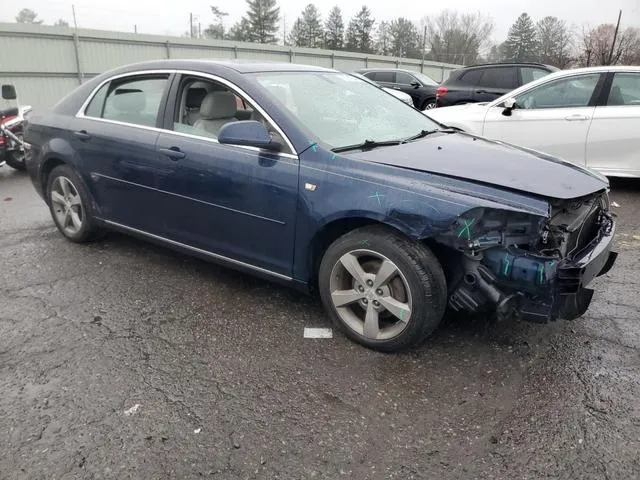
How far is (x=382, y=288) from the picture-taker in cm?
305

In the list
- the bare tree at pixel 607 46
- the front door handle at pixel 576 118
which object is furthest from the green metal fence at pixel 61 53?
the bare tree at pixel 607 46

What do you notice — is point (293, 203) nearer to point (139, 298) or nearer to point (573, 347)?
point (139, 298)

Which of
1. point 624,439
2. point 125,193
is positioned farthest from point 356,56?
point 624,439

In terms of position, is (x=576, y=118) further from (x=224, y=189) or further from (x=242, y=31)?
(x=242, y=31)

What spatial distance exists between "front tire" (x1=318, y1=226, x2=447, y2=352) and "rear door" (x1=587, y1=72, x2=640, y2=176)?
15.8ft

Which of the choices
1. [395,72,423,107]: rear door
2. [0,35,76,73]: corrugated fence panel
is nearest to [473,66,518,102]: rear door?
[395,72,423,107]: rear door

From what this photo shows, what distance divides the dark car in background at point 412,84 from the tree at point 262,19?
41473 millimetres

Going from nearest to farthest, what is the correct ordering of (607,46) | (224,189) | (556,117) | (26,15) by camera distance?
1. (224,189)
2. (556,117)
3. (26,15)
4. (607,46)

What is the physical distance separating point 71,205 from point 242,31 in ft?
179

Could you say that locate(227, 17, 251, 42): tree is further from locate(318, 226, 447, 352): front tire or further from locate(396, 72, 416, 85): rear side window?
locate(318, 226, 447, 352): front tire

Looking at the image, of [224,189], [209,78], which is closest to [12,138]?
[209,78]

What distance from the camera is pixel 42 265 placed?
4.50 m

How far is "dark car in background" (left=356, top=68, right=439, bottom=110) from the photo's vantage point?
15.6 m

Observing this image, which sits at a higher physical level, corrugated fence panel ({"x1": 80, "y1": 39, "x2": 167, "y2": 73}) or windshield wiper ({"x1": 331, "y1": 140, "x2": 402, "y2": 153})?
windshield wiper ({"x1": 331, "y1": 140, "x2": 402, "y2": 153})
